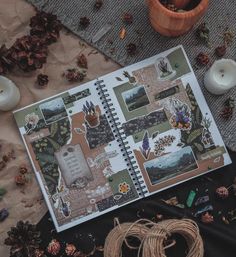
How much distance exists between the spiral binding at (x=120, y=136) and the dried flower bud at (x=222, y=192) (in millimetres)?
127

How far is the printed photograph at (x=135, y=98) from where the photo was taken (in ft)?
2.87

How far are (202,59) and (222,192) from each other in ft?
0.77

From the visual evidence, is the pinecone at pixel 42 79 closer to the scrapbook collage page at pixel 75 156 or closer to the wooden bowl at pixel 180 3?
the scrapbook collage page at pixel 75 156

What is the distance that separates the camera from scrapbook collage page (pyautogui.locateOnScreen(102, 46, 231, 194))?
0.87m

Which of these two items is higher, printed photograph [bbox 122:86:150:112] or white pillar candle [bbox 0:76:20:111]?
white pillar candle [bbox 0:76:20:111]

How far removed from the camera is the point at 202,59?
34.3 inches

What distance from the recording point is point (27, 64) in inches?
33.6

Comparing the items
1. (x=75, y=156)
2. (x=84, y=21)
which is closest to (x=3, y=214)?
(x=75, y=156)

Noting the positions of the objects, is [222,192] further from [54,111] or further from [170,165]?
[54,111]

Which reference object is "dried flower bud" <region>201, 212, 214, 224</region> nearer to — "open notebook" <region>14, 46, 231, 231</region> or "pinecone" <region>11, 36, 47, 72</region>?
"open notebook" <region>14, 46, 231, 231</region>

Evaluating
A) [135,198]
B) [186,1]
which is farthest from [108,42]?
[135,198]

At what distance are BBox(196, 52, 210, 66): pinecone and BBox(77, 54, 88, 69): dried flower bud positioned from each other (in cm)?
20

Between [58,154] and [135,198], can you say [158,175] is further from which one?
[58,154]

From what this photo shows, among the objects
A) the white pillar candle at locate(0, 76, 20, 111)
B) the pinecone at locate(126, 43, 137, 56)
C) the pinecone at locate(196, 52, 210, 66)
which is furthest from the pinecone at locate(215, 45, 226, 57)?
the white pillar candle at locate(0, 76, 20, 111)
